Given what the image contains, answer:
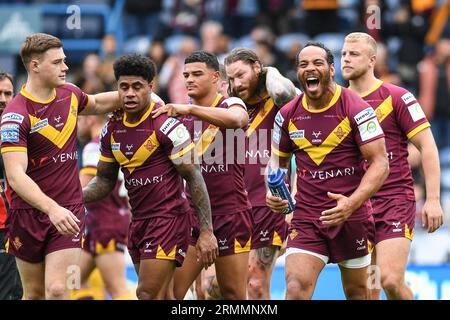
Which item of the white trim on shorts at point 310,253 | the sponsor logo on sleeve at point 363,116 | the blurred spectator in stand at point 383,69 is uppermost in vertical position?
the blurred spectator in stand at point 383,69

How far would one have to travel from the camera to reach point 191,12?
62.1 ft

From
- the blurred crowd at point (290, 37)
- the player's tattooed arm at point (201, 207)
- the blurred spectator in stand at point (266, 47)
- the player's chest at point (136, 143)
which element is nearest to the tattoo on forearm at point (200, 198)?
the player's tattooed arm at point (201, 207)

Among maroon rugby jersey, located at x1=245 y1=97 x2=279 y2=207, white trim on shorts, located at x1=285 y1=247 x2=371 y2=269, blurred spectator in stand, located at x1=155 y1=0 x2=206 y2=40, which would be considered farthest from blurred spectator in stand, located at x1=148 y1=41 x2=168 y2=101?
white trim on shorts, located at x1=285 y1=247 x2=371 y2=269

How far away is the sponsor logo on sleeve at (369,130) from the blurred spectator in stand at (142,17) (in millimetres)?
10460

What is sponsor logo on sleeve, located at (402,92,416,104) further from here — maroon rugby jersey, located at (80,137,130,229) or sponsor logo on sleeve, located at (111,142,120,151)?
maroon rugby jersey, located at (80,137,130,229)

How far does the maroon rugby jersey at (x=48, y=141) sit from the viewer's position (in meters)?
9.18

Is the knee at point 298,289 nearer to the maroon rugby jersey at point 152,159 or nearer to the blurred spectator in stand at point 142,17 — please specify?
the maroon rugby jersey at point 152,159

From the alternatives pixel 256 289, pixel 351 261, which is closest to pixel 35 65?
pixel 351 261

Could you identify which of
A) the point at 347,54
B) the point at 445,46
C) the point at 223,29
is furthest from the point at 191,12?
the point at 347,54

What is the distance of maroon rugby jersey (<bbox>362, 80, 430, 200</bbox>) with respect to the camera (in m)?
10.0

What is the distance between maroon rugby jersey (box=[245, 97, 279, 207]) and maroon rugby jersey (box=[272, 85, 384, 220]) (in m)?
1.41

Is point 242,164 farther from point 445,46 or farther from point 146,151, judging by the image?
point 445,46

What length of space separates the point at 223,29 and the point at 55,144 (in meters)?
9.94

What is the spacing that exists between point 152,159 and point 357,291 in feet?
6.84
